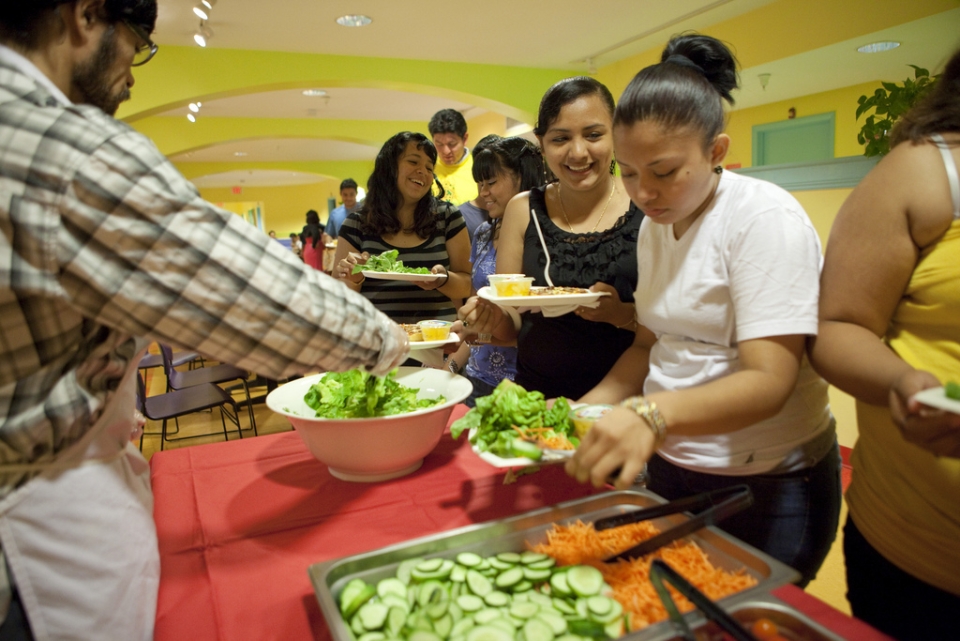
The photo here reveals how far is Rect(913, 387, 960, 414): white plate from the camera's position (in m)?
0.66

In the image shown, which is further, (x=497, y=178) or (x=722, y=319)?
(x=497, y=178)

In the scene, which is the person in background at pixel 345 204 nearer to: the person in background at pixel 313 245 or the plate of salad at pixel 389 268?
the person in background at pixel 313 245

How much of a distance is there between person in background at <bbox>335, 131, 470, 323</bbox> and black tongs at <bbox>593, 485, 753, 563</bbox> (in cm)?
169

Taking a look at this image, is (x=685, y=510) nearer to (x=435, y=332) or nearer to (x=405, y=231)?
(x=435, y=332)

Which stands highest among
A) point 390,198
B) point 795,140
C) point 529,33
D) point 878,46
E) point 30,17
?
point 529,33

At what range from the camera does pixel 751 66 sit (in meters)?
5.11

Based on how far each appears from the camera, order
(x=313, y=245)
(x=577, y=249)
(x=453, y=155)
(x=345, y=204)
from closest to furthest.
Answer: (x=577, y=249) < (x=453, y=155) < (x=345, y=204) < (x=313, y=245)

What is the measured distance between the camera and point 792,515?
3.66 ft

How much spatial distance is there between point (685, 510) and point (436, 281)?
1.64 metres

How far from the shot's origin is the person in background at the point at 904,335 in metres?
0.87

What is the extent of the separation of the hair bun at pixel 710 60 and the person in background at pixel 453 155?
254 cm

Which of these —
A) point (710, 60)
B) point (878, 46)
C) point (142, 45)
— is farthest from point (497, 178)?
point (878, 46)

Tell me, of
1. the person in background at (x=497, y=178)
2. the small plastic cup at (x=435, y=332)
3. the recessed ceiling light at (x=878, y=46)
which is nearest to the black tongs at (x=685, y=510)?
the small plastic cup at (x=435, y=332)

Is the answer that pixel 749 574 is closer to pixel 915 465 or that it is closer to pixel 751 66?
pixel 915 465
